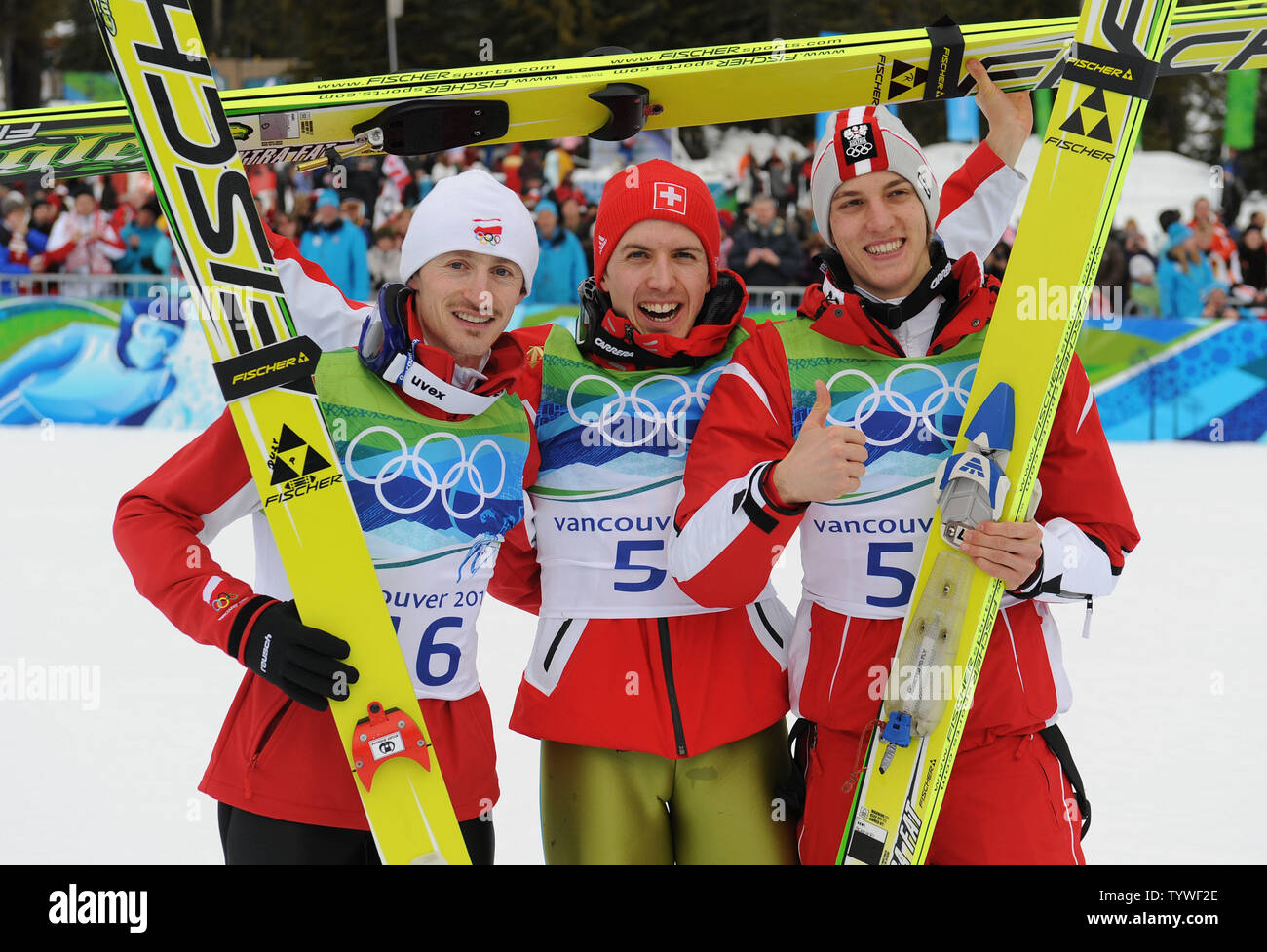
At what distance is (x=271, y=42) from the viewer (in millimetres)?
22453

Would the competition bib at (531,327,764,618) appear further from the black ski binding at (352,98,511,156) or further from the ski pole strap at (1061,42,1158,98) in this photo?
the ski pole strap at (1061,42,1158,98)

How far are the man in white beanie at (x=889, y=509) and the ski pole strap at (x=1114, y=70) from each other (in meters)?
0.34

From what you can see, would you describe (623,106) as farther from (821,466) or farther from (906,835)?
(906,835)

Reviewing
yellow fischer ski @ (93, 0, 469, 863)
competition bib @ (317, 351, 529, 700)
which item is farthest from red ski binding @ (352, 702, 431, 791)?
competition bib @ (317, 351, 529, 700)

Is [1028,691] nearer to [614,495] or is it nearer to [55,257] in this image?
[614,495]

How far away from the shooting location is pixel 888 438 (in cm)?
229

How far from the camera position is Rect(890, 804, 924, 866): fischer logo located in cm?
219

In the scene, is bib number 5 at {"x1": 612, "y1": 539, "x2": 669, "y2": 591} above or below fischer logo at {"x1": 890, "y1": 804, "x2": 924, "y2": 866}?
above

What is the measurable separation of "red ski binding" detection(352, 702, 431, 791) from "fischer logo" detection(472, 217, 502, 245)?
34.3 inches

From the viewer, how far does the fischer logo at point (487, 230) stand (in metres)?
2.29
